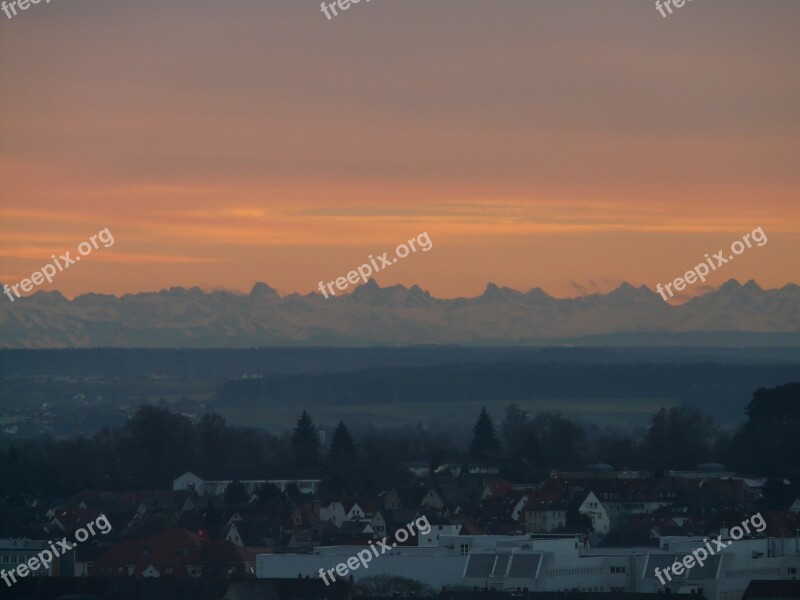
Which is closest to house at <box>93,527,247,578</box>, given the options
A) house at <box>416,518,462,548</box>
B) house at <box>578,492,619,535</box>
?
house at <box>416,518,462,548</box>

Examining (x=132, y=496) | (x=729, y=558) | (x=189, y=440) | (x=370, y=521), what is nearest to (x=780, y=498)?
→ (x=370, y=521)

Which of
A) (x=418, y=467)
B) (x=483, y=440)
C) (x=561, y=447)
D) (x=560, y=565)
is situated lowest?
(x=561, y=447)

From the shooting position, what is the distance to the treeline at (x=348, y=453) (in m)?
114

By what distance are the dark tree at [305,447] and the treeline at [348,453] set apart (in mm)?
81

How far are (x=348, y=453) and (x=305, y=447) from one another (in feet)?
10.4

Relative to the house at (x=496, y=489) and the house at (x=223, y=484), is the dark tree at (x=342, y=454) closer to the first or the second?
the house at (x=223, y=484)

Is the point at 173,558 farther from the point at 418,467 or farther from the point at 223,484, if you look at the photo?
the point at 418,467

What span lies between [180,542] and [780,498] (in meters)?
28.2

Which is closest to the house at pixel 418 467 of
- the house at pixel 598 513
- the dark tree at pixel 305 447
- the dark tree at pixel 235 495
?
the dark tree at pixel 305 447

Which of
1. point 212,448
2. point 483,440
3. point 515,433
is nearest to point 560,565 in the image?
point 483,440

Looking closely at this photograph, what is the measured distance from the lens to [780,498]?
94.3 metres

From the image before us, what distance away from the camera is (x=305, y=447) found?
127 m

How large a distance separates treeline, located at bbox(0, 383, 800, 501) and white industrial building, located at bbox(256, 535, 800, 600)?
3294 cm

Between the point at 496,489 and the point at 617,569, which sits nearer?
the point at 617,569
